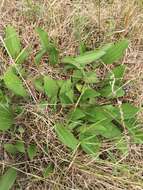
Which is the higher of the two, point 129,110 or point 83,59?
point 83,59

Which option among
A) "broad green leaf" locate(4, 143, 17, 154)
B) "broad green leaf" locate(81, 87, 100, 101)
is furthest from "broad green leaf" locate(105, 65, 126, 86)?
"broad green leaf" locate(4, 143, 17, 154)

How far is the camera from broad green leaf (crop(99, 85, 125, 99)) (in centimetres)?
158

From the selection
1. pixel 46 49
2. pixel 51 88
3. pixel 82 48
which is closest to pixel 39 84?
pixel 51 88

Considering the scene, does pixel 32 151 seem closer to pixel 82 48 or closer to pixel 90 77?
pixel 90 77

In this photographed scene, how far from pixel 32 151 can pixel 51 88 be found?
0.74 ft

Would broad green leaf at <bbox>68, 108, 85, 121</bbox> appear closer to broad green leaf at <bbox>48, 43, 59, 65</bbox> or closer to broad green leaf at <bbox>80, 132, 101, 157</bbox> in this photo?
broad green leaf at <bbox>80, 132, 101, 157</bbox>

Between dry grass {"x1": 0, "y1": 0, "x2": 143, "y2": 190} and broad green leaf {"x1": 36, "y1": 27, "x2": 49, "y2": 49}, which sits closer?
dry grass {"x1": 0, "y1": 0, "x2": 143, "y2": 190}

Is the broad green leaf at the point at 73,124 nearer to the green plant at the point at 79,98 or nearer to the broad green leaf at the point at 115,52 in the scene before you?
the green plant at the point at 79,98

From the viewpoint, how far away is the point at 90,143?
150cm

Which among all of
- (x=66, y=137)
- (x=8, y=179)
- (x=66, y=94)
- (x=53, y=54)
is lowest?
(x=8, y=179)

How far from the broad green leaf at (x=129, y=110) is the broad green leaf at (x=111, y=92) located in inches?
1.6

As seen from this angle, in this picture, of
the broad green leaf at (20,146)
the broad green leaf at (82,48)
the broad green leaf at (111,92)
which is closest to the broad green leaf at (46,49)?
the broad green leaf at (82,48)

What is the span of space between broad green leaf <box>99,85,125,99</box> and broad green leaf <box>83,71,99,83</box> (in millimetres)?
47

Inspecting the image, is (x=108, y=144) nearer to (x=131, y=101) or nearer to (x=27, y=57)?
(x=131, y=101)
